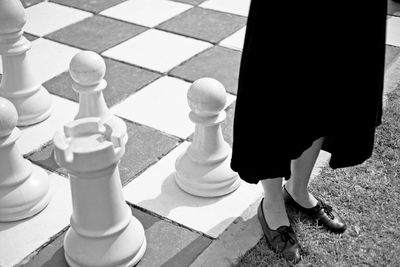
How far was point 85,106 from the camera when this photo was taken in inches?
84.4

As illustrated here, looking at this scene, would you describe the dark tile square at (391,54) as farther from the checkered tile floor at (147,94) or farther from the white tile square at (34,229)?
the white tile square at (34,229)

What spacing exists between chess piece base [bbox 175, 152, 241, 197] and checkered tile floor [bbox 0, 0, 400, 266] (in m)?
0.03

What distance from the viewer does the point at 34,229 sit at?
1.85m

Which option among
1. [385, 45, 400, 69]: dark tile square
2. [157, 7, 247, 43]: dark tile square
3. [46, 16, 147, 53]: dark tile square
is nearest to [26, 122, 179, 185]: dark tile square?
[46, 16, 147, 53]: dark tile square

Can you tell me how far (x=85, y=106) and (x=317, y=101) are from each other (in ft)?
2.98

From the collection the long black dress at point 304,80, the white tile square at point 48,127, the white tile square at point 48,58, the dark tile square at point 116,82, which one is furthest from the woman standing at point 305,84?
the white tile square at point 48,58

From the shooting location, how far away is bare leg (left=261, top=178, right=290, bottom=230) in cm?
178

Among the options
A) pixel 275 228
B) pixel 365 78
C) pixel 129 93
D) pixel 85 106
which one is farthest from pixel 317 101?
pixel 129 93

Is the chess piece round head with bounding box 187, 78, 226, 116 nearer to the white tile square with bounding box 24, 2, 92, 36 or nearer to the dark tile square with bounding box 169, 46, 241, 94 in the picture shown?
the dark tile square with bounding box 169, 46, 241, 94

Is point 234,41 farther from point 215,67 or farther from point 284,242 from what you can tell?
point 284,242

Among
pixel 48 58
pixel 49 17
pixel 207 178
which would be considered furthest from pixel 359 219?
pixel 49 17

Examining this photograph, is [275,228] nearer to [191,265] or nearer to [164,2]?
[191,265]

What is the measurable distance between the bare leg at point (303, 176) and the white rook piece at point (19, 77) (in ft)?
3.35

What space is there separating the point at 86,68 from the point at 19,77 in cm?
39
